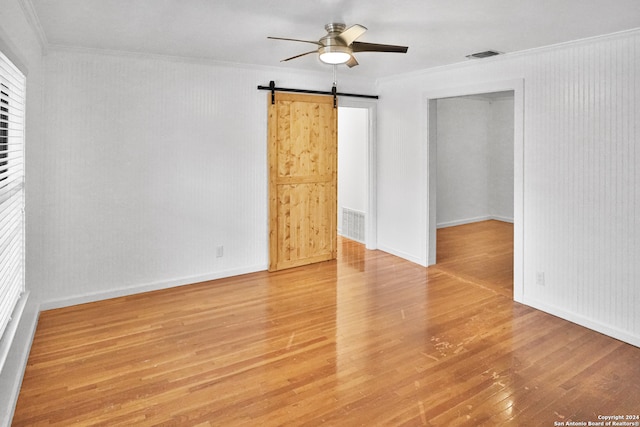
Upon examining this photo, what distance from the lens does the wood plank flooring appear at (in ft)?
7.47

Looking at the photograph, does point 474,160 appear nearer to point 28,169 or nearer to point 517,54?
point 517,54

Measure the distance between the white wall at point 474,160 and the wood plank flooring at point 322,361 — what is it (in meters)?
3.70

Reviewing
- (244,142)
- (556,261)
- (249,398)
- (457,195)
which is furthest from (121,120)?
(457,195)

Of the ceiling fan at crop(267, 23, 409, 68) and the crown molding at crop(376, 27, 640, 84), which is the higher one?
the crown molding at crop(376, 27, 640, 84)

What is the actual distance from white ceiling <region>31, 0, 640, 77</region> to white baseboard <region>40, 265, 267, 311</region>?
2311 mm

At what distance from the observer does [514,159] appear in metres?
3.93

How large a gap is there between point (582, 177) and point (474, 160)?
16.1ft

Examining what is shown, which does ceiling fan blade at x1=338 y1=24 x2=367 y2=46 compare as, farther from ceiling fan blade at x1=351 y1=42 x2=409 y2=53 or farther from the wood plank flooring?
the wood plank flooring

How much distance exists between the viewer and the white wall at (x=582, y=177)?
3.12m

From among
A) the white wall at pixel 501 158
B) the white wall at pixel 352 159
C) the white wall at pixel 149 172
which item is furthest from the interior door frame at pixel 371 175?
the white wall at pixel 501 158

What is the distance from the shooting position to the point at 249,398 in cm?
241

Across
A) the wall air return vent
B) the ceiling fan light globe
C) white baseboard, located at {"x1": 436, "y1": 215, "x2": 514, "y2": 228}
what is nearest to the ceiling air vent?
the ceiling fan light globe

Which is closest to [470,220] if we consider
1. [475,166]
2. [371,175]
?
[475,166]

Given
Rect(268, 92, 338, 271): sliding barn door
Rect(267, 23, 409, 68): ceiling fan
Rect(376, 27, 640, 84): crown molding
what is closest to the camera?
Rect(267, 23, 409, 68): ceiling fan
